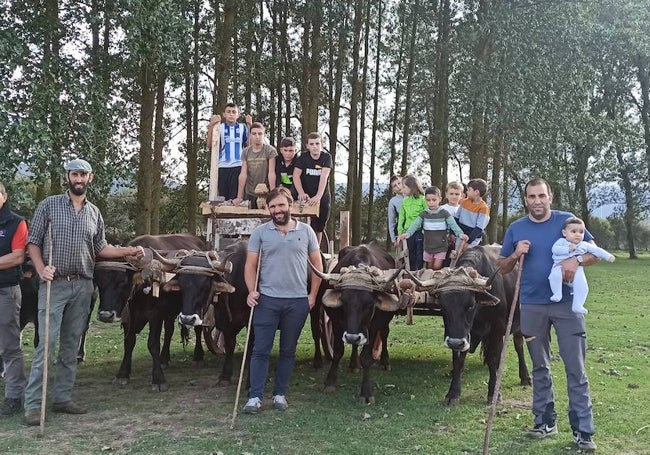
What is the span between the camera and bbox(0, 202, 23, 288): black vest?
7117 mm

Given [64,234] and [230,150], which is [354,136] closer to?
[230,150]

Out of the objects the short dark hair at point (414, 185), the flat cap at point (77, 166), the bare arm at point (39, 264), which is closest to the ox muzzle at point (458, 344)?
the short dark hair at point (414, 185)

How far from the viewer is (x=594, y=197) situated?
4878 cm

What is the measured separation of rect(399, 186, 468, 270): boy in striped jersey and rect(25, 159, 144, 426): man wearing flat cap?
4.37 meters

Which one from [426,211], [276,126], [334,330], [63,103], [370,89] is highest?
[370,89]

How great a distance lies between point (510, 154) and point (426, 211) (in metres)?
18.2

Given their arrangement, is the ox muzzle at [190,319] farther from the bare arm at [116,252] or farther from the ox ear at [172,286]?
the bare arm at [116,252]

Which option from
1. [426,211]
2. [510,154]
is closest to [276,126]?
[510,154]

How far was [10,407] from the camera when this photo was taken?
722 centimetres

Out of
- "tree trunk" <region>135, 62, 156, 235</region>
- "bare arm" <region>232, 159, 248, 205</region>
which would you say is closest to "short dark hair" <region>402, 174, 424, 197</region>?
"bare arm" <region>232, 159, 248, 205</region>

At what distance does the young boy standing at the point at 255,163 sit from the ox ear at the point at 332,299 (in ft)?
9.30

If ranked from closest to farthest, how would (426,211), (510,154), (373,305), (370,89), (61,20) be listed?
(373,305)
(426,211)
(61,20)
(510,154)
(370,89)

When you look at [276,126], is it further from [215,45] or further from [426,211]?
[426,211]

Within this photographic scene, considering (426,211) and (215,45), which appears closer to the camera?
(426,211)
